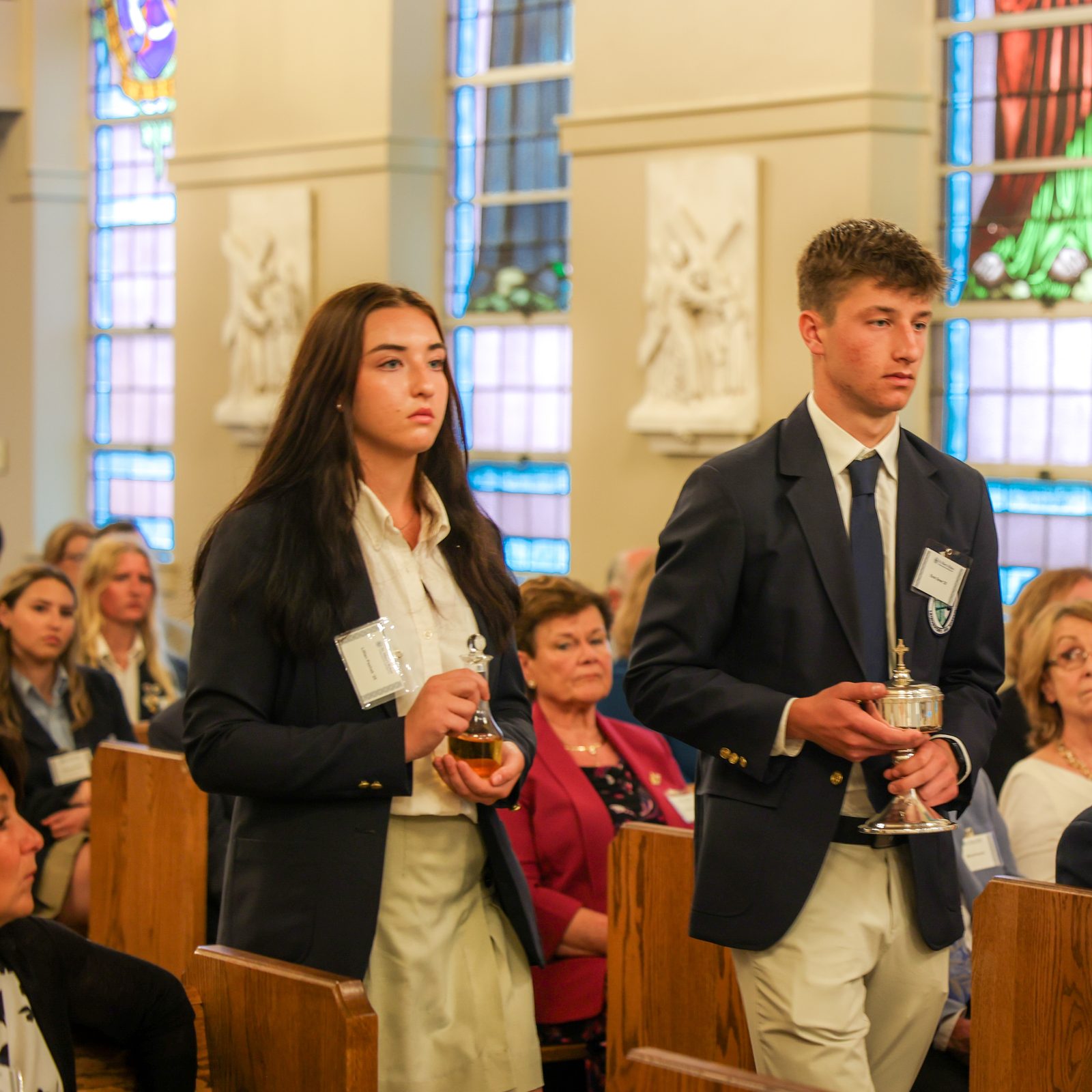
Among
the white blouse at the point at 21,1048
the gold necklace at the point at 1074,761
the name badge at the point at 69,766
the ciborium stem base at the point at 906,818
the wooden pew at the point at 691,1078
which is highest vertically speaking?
the ciborium stem base at the point at 906,818

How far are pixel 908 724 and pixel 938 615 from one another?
9.3 inches

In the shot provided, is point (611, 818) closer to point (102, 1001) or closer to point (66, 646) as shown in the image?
point (102, 1001)

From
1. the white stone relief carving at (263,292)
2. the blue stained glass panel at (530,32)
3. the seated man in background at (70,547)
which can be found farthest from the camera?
the white stone relief carving at (263,292)

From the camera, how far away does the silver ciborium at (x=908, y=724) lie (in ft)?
6.66

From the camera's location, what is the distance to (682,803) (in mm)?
4008

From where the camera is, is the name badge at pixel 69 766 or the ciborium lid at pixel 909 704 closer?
the ciborium lid at pixel 909 704

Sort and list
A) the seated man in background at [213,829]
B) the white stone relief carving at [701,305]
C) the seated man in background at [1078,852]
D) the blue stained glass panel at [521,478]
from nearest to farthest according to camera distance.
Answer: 1. the seated man in background at [1078,852]
2. the seated man in background at [213,829]
3. the white stone relief carving at [701,305]
4. the blue stained glass panel at [521,478]

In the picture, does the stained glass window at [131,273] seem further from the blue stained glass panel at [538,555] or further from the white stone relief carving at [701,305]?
the white stone relief carving at [701,305]

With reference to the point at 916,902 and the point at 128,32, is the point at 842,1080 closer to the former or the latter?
the point at 916,902

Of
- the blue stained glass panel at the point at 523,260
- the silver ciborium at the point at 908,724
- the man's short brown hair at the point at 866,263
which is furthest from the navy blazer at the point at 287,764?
the blue stained glass panel at the point at 523,260

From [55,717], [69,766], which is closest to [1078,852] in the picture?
[69,766]

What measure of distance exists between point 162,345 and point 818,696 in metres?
8.90

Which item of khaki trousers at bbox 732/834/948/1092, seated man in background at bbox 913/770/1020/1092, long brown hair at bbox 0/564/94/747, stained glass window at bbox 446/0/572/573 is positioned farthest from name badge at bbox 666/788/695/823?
stained glass window at bbox 446/0/572/573

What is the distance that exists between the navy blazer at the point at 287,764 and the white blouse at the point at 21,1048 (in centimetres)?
29
